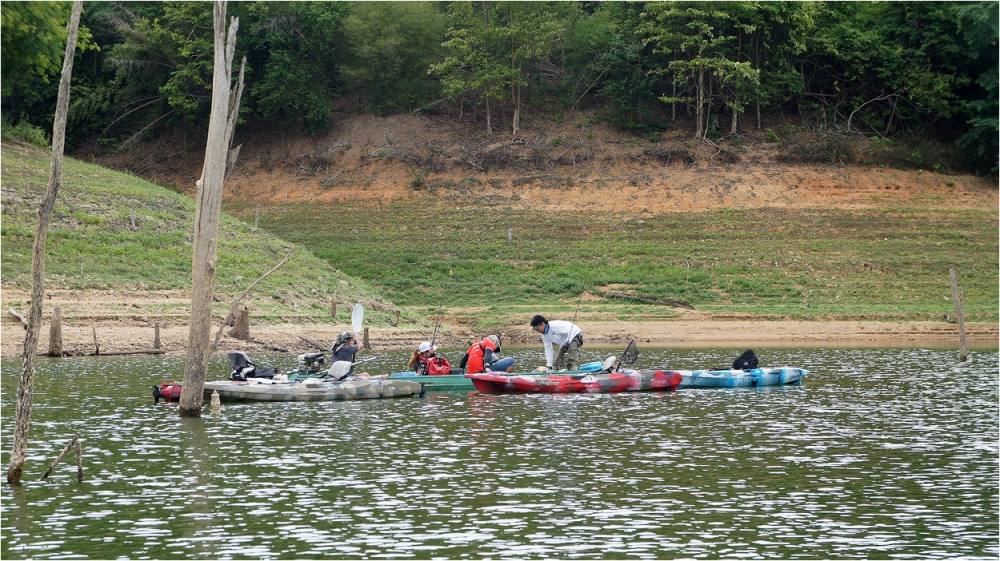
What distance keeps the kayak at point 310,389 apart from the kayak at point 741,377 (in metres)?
6.65

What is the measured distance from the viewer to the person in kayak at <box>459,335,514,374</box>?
100ft

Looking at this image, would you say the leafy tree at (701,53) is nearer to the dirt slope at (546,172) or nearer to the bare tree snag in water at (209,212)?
the dirt slope at (546,172)

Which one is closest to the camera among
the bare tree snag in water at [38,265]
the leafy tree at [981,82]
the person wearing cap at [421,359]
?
the bare tree snag in water at [38,265]

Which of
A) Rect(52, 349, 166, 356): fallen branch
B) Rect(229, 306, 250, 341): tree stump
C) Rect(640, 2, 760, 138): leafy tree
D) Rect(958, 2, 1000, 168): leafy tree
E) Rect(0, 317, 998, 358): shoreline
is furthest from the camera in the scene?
Rect(640, 2, 760, 138): leafy tree

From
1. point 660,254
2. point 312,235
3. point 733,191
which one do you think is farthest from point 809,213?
point 312,235

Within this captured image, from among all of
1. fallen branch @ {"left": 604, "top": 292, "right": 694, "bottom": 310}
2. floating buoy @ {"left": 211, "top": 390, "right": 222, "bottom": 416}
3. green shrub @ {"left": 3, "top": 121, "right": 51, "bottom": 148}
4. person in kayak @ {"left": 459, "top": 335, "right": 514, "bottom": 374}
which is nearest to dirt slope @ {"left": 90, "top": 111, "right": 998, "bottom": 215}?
green shrub @ {"left": 3, "top": 121, "right": 51, "bottom": 148}

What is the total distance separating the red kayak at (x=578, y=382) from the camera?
2944 cm

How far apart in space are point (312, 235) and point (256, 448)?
138 ft

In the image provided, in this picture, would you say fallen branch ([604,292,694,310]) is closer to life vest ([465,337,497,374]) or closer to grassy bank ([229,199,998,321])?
grassy bank ([229,199,998,321])

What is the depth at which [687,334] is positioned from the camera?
47.4m

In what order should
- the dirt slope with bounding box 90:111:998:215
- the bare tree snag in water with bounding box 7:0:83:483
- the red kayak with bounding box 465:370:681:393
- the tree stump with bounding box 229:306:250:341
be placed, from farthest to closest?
the dirt slope with bounding box 90:111:998:215 < the tree stump with bounding box 229:306:250:341 < the red kayak with bounding box 465:370:681:393 < the bare tree snag in water with bounding box 7:0:83:483

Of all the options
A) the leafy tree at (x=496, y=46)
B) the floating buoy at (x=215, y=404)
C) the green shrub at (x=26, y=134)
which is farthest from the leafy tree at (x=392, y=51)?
the floating buoy at (x=215, y=404)

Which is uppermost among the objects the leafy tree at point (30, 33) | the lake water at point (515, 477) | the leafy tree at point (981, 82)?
the leafy tree at point (981, 82)

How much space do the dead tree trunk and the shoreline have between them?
3.45m
